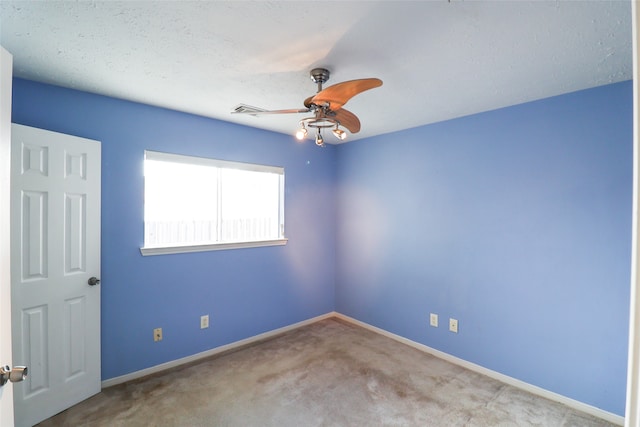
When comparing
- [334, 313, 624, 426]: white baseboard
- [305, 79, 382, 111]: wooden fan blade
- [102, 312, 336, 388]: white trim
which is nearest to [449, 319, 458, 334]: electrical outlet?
[334, 313, 624, 426]: white baseboard

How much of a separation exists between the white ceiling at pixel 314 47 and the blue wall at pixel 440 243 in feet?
1.07

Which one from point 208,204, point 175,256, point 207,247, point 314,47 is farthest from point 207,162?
point 314,47

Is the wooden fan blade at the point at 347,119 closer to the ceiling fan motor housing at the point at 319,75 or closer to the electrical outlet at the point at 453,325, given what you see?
the ceiling fan motor housing at the point at 319,75

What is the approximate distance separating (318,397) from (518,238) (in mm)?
2124

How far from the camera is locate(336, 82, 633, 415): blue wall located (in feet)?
6.93

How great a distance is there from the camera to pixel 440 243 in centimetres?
303

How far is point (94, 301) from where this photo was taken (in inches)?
90.6

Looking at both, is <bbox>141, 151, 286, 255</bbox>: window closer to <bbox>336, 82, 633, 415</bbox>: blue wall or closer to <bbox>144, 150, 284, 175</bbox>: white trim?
<bbox>144, 150, 284, 175</bbox>: white trim

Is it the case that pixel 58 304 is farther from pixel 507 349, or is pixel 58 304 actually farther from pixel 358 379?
pixel 507 349

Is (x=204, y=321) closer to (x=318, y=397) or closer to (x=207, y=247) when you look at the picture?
(x=207, y=247)

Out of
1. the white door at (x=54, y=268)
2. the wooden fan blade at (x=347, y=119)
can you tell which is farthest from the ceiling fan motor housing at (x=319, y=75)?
the white door at (x=54, y=268)

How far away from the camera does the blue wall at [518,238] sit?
2111 mm

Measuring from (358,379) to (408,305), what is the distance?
106cm

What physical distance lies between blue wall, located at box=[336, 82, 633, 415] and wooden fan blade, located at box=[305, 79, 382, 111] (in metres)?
1.72
